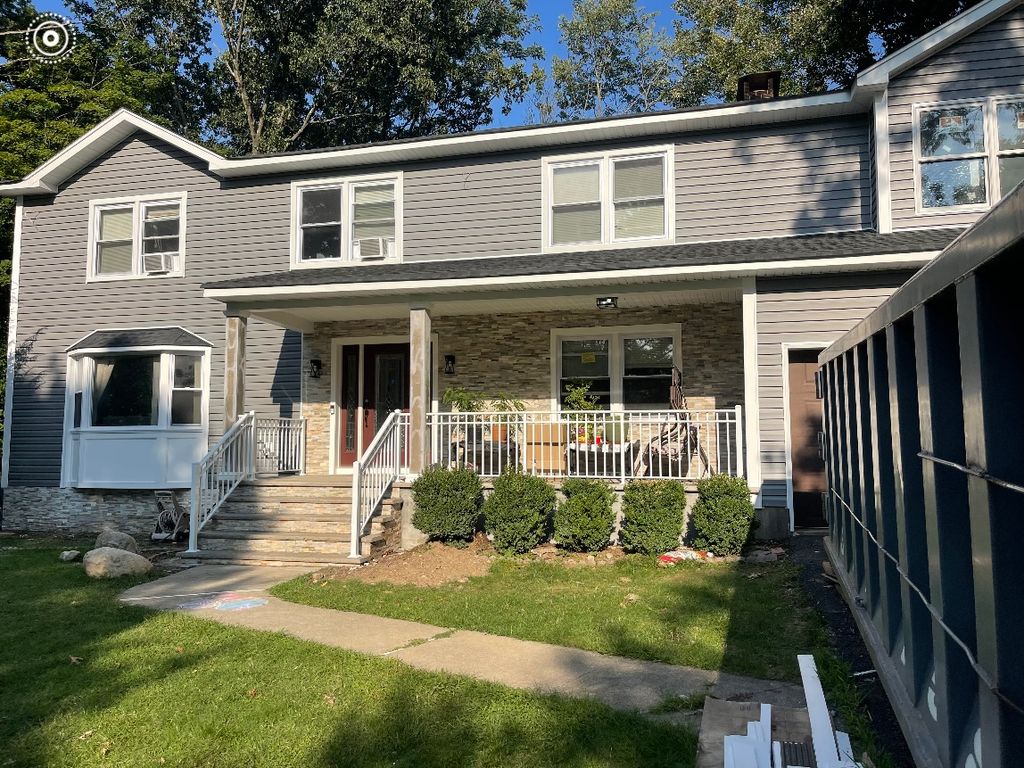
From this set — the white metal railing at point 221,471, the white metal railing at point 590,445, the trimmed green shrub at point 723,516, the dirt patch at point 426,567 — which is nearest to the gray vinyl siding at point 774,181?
the white metal railing at point 590,445

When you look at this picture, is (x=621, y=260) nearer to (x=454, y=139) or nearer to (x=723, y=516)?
(x=723, y=516)

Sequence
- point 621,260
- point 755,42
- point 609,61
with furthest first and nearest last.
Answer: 1. point 609,61
2. point 755,42
3. point 621,260

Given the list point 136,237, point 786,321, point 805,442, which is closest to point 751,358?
point 786,321

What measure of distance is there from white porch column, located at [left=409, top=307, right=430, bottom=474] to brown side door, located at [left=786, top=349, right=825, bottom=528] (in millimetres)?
4740

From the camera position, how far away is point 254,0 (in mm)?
22562

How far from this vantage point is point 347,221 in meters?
11.9

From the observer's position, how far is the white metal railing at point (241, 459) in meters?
9.37

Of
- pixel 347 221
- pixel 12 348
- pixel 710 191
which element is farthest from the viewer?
pixel 12 348

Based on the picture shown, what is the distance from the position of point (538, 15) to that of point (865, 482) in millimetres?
26535

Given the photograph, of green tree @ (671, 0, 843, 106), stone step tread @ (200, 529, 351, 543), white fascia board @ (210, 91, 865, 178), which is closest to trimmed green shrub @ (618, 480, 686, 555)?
stone step tread @ (200, 529, 351, 543)

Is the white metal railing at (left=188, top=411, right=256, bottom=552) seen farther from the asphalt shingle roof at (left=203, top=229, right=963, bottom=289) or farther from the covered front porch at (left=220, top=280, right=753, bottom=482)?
the asphalt shingle roof at (left=203, top=229, right=963, bottom=289)

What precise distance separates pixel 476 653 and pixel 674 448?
5.37 m

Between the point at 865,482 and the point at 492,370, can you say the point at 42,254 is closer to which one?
the point at 492,370

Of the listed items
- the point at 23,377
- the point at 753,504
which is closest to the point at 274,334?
the point at 23,377
